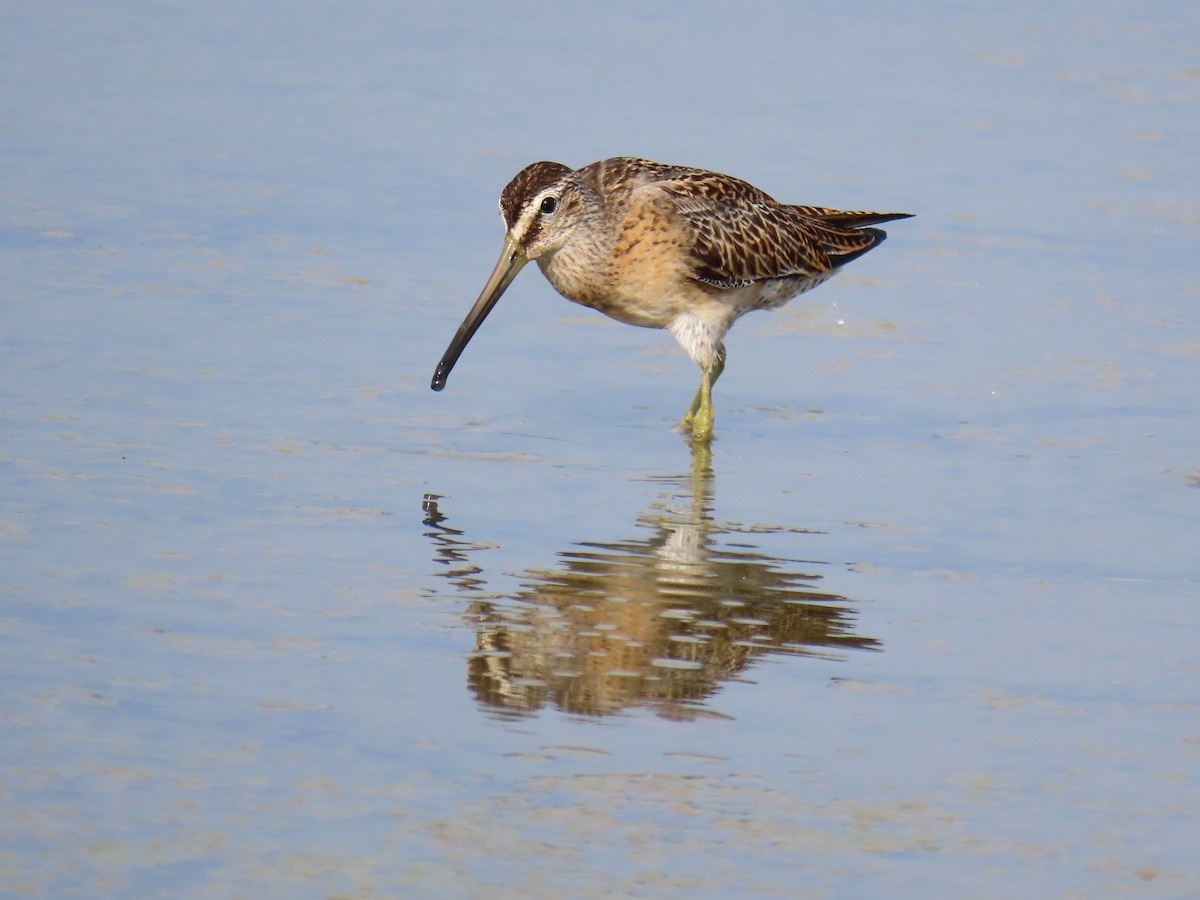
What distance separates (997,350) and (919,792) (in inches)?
194

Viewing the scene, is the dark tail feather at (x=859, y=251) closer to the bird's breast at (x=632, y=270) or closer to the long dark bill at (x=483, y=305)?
the bird's breast at (x=632, y=270)

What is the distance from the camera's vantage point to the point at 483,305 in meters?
8.78

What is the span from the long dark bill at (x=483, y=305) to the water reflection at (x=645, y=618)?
1.36 m

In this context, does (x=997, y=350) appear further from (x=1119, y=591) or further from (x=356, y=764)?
(x=356, y=764)

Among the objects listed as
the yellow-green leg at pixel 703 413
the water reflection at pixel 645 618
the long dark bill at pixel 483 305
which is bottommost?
the water reflection at pixel 645 618

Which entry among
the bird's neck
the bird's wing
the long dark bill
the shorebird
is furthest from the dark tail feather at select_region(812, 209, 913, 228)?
the long dark bill

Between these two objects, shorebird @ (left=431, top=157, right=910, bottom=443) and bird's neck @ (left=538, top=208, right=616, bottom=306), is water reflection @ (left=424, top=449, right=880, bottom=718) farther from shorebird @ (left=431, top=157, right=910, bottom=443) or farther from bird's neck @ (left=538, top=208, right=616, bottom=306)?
bird's neck @ (left=538, top=208, right=616, bottom=306)

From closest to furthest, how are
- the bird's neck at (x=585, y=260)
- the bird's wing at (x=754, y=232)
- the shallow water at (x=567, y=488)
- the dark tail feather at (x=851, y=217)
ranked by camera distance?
the shallow water at (x=567, y=488) < the bird's neck at (x=585, y=260) < the bird's wing at (x=754, y=232) < the dark tail feather at (x=851, y=217)

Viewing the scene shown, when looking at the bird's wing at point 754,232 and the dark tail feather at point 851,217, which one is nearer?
the bird's wing at point 754,232

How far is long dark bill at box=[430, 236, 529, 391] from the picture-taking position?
343 inches

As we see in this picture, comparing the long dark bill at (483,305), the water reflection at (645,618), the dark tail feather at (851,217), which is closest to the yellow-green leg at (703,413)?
the long dark bill at (483,305)

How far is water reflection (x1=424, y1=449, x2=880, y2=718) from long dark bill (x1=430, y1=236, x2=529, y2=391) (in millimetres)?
1364

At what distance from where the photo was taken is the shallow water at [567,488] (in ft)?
16.0

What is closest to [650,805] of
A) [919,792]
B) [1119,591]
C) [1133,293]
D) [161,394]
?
[919,792]
